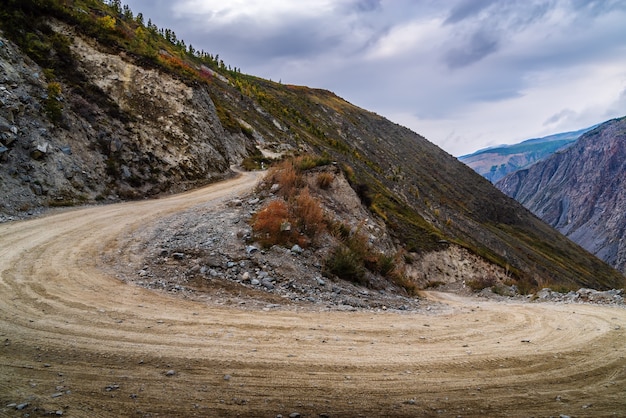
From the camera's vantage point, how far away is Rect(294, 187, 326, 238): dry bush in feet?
40.9

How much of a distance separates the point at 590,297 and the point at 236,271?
12.3m

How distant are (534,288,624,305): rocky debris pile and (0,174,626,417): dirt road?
3294 mm

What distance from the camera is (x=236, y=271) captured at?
32.3 ft

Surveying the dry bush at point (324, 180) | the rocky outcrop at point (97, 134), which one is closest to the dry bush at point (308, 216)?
the dry bush at point (324, 180)

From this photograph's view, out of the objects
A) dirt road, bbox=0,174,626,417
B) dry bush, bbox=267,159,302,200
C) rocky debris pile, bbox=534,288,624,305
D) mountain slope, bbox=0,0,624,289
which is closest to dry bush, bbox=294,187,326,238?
dry bush, bbox=267,159,302,200

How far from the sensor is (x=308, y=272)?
10.5 m

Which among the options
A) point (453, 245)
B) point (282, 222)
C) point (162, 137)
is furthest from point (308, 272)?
point (453, 245)

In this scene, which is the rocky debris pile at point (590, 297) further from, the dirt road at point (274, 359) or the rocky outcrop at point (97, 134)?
the rocky outcrop at point (97, 134)

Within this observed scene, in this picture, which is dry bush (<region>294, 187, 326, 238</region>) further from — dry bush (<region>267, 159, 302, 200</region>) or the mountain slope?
the mountain slope

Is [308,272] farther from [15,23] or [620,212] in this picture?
[620,212]

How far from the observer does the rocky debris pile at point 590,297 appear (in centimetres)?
1167

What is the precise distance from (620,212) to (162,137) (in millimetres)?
242301

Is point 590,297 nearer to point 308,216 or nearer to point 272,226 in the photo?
point 308,216

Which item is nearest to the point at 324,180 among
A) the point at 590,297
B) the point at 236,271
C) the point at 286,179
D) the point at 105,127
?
the point at 286,179
